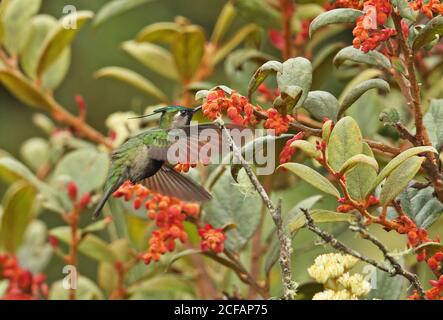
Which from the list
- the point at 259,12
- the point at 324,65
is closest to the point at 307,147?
the point at 324,65

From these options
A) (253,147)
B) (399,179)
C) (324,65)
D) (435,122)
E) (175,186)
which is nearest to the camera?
(399,179)

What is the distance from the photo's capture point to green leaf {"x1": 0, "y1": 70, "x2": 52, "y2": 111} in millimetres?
2268

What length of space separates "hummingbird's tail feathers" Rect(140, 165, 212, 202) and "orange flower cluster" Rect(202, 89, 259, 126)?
320mm

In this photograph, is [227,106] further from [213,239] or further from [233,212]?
[233,212]

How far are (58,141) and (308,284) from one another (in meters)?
0.92

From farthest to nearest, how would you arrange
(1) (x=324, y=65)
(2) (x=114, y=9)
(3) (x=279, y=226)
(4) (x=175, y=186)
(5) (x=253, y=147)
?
1. (2) (x=114, y=9)
2. (1) (x=324, y=65)
3. (4) (x=175, y=186)
4. (5) (x=253, y=147)
5. (3) (x=279, y=226)

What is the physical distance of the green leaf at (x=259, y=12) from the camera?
2.08 meters

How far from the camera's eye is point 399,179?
1372 millimetres

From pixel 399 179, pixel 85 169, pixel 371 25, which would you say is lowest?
pixel 399 179

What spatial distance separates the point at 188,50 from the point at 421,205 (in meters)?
0.92

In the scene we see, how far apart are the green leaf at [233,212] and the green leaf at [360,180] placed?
1.44ft

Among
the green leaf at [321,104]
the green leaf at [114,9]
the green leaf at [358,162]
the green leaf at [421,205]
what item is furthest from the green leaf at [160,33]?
the green leaf at [358,162]

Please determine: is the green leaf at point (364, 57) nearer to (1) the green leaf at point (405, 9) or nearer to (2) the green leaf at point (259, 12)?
(1) the green leaf at point (405, 9)
